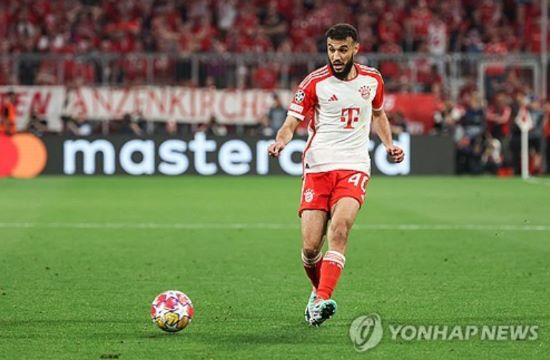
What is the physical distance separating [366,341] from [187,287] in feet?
10.7

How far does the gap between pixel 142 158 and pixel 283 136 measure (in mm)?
19948

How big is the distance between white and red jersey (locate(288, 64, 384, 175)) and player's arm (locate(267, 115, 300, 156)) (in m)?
0.05

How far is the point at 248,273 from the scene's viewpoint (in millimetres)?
12250

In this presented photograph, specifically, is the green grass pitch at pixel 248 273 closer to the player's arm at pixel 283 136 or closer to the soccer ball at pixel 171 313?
the soccer ball at pixel 171 313

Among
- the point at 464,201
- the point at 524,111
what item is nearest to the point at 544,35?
the point at 524,111

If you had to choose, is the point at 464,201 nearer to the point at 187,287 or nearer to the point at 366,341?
the point at 187,287

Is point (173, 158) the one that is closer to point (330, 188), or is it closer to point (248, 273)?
point (248, 273)

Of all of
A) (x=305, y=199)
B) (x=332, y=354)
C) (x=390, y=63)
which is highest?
(x=390, y=63)

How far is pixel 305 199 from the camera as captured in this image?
9250mm

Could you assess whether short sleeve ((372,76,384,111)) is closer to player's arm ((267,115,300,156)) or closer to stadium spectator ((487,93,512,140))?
player's arm ((267,115,300,156))

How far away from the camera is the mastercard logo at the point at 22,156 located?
28.2 m

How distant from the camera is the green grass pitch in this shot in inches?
320

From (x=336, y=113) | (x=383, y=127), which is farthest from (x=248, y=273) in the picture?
(x=336, y=113)

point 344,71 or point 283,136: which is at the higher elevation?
point 344,71
